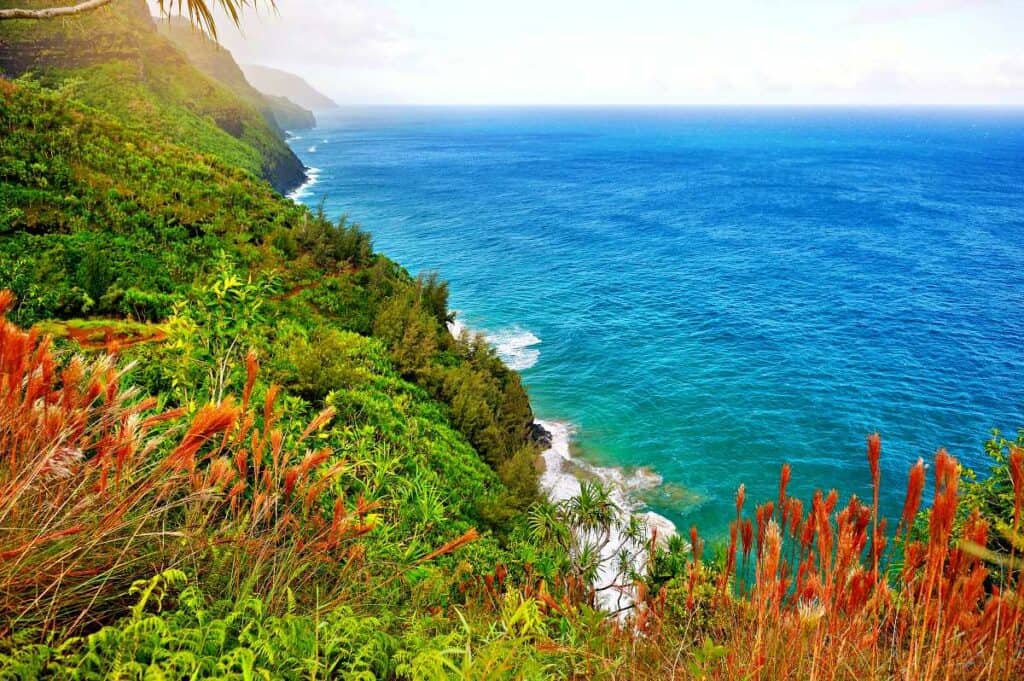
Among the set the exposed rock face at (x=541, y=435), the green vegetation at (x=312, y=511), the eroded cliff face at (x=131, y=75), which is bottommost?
the exposed rock face at (x=541, y=435)

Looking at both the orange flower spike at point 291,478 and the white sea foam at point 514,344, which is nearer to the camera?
the orange flower spike at point 291,478

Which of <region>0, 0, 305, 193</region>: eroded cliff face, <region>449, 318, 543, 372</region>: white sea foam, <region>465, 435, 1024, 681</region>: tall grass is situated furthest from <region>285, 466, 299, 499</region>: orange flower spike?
<region>0, 0, 305, 193</region>: eroded cliff face

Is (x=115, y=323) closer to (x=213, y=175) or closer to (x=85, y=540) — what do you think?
(x=85, y=540)

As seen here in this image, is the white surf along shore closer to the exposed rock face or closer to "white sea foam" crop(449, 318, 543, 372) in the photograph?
the exposed rock face

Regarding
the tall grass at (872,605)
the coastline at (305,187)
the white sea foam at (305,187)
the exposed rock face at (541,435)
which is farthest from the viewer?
the white sea foam at (305,187)

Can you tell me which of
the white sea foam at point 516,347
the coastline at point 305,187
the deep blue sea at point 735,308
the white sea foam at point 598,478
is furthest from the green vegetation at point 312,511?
the coastline at point 305,187

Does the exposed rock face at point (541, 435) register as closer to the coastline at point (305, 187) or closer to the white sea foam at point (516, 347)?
the white sea foam at point (516, 347)

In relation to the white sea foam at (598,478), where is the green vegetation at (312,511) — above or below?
above

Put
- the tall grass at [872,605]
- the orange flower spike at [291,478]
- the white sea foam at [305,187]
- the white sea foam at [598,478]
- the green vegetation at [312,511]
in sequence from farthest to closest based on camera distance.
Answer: the white sea foam at [305,187] < the white sea foam at [598,478] < the orange flower spike at [291,478] < the green vegetation at [312,511] < the tall grass at [872,605]
